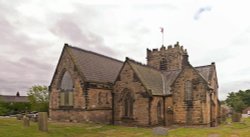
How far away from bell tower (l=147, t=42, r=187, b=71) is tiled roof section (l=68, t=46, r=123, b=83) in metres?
10.9

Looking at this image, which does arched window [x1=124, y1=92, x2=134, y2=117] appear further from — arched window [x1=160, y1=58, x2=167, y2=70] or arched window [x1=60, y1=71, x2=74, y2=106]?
arched window [x1=160, y1=58, x2=167, y2=70]

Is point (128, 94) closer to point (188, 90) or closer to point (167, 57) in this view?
point (188, 90)

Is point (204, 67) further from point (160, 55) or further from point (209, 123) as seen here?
point (160, 55)

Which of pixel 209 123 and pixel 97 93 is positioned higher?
pixel 97 93

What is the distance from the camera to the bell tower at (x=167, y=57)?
52.7 metres

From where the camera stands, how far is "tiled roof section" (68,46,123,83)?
38.7 meters

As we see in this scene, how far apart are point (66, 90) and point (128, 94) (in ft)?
30.0

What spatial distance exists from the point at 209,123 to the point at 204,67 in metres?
8.95

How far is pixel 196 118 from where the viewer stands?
3491 centimetres

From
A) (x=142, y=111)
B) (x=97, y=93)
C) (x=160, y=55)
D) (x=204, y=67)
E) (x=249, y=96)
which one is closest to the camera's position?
(x=142, y=111)

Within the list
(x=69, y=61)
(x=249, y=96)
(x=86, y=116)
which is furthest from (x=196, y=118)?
(x=249, y=96)

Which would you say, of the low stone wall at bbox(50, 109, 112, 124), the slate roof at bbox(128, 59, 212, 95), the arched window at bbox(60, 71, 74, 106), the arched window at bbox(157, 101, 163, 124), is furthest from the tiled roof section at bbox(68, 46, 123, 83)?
the arched window at bbox(157, 101, 163, 124)

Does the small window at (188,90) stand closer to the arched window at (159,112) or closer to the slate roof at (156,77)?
the slate roof at (156,77)

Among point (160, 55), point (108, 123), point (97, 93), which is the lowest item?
point (108, 123)
